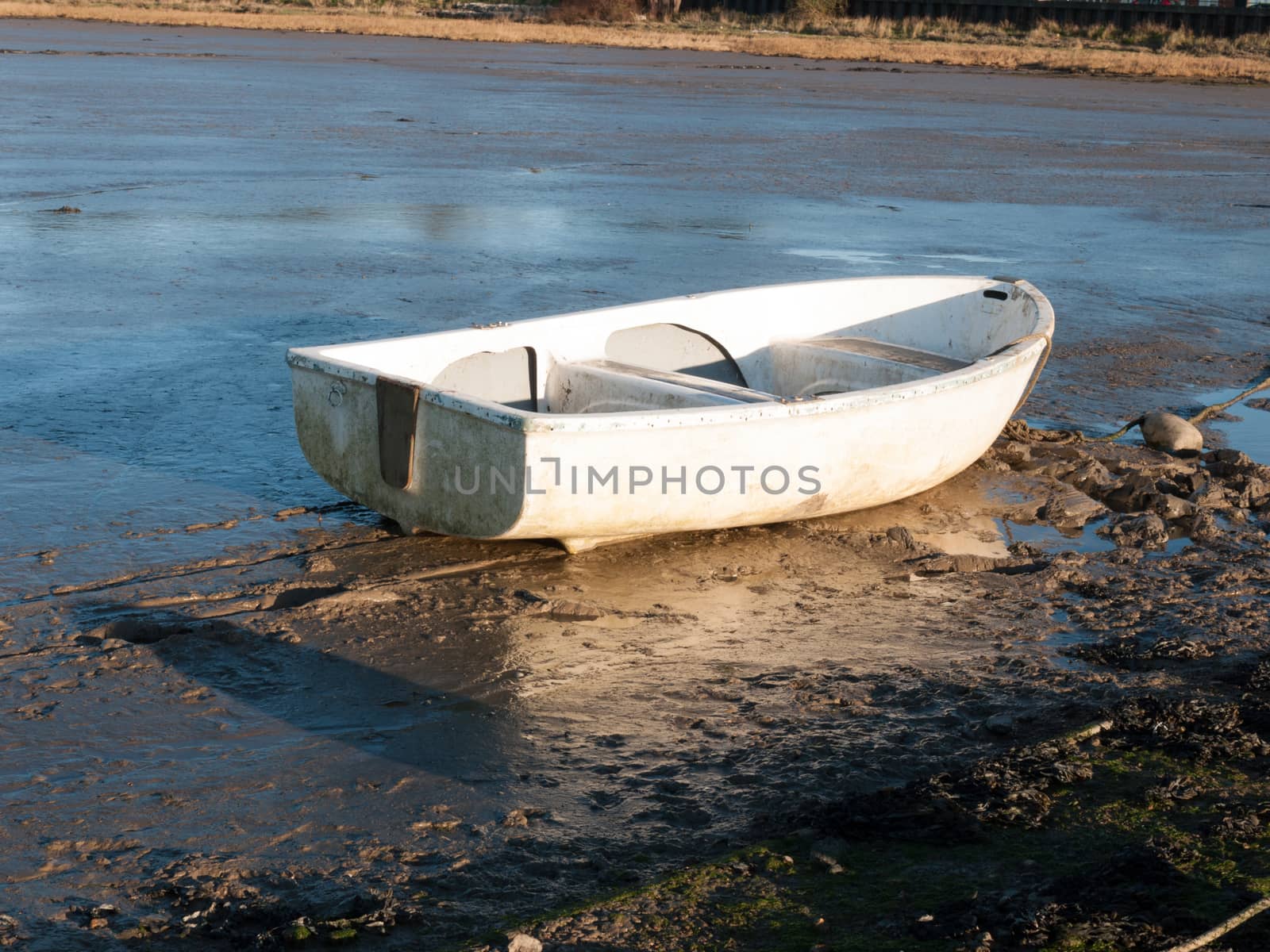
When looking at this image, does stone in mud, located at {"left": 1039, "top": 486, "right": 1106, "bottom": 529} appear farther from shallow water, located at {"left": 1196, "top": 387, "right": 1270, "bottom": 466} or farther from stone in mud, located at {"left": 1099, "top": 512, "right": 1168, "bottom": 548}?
shallow water, located at {"left": 1196, "top": 387, "right": 1270, "bottom": 466}

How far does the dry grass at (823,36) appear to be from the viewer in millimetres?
44031

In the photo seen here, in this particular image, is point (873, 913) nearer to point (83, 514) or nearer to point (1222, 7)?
point (83, 514)

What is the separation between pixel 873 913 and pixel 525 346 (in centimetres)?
396

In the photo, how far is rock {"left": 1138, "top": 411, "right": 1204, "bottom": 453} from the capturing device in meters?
7.62

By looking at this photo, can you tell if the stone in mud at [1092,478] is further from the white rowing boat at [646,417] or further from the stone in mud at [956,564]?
the stone in mud at [956,564]

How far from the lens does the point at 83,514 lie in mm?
6074

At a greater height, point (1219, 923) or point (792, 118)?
point (792, 118)

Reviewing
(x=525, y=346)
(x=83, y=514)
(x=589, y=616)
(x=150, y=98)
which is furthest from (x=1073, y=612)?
(x=150, y=98)

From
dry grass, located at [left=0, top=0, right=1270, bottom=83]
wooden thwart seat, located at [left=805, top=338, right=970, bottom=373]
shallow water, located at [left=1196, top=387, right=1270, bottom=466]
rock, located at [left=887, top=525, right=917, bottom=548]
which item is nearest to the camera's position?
rock, located at [left=887, top=525, right=917, bottom=548]

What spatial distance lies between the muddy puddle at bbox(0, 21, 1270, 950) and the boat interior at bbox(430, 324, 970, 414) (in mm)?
717

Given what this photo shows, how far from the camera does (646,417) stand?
17.7 feet

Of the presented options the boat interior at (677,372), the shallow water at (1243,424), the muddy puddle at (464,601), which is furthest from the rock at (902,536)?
the shallow water at (1243,424)

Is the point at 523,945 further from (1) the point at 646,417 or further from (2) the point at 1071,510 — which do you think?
(2) the point at 1071,510

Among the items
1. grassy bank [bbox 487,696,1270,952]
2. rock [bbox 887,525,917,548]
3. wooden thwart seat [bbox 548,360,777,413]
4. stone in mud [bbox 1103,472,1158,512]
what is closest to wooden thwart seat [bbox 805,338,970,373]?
stone in mud [bbox 1103,472,1158,512]
